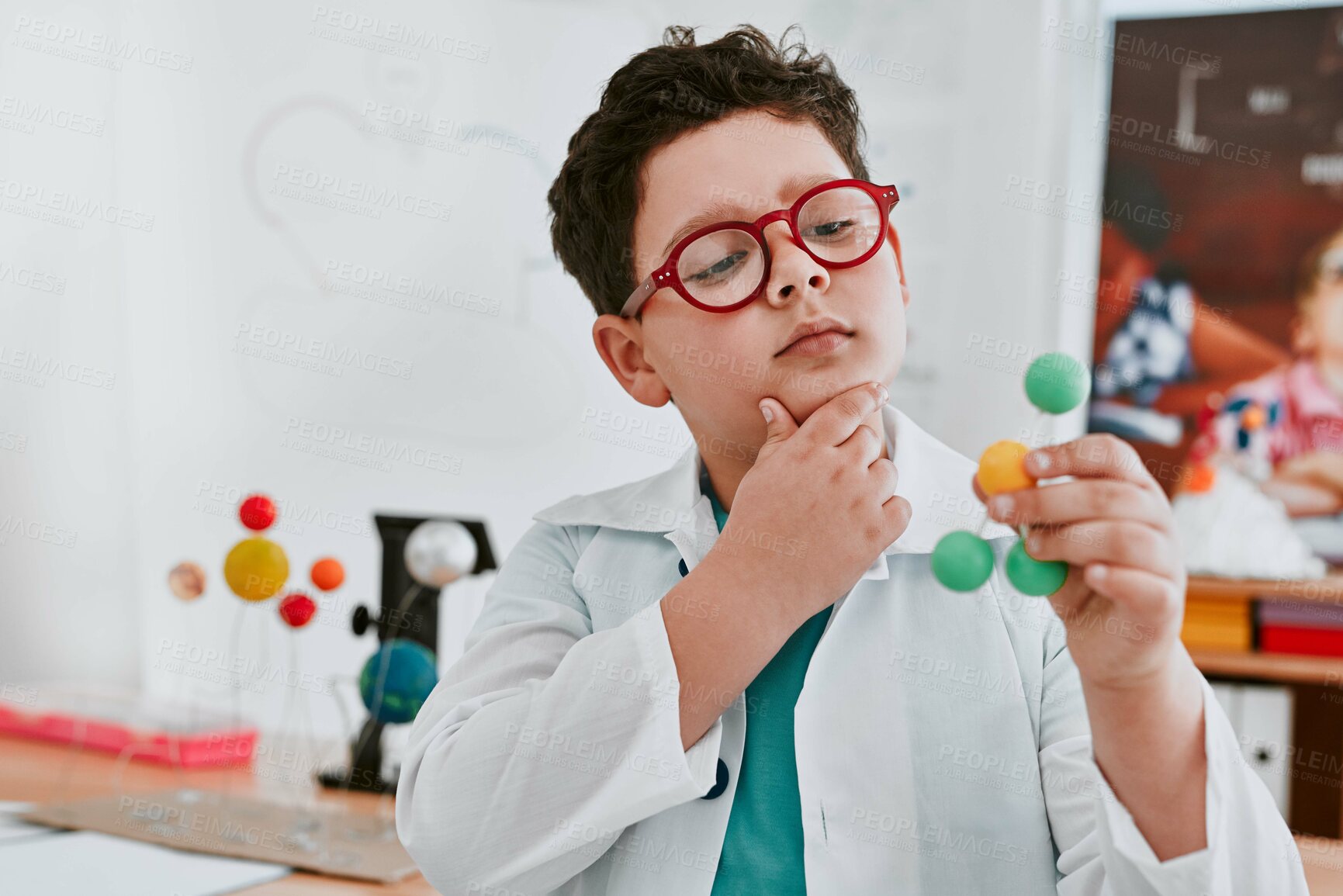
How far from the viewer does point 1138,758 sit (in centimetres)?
65

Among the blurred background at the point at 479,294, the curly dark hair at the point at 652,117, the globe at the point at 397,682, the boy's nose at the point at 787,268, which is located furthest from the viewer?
the blurred background at the point at 479,294

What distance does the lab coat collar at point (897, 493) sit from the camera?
898 millimetres

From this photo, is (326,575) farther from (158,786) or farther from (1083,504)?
(1083,504)

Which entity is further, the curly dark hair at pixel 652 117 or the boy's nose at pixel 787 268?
the curly dark hair at pixel 652 117

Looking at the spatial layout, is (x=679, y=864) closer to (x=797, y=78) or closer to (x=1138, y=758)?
(x=1138, y=758)

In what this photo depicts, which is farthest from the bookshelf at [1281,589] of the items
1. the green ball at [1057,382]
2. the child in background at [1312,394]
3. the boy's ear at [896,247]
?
the green ball at [1057,382]

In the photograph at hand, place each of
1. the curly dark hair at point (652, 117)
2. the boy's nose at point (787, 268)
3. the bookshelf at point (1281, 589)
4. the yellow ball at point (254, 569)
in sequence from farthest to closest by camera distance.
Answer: the bookshelf at point (1281, 589) → the yellow ball at point (254, 569) → the curly dark hair at point (652, 117) → the boy's nose at point (787, 268)

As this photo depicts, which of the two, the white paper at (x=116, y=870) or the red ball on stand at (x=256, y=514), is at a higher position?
the red ball on stand at (x=256, y=514)

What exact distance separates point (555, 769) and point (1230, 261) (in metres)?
2.15

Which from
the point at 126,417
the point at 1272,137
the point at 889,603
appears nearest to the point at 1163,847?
the point at 889,603

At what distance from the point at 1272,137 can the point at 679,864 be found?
2226 mm

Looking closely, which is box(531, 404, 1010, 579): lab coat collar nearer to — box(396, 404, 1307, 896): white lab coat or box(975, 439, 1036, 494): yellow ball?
box(396, 404, 1307, 896): white lab coat

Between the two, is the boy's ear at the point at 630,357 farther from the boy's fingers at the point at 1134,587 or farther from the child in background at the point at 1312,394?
the child in background at the point at 1312,394

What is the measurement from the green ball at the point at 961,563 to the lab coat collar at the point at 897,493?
0.24m
